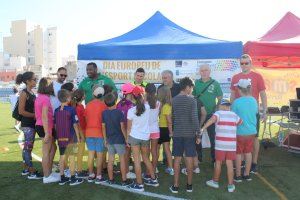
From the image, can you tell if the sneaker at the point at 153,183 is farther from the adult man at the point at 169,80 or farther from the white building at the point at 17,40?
the white building at the point at 17,40

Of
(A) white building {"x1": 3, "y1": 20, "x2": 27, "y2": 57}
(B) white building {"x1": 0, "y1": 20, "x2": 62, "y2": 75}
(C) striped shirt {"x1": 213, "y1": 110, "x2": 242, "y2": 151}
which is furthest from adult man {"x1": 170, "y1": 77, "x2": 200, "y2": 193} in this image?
(A) white building {"x1": 3, "y1": 20, "x2": 27, "y2": 57}

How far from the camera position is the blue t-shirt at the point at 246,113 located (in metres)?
5.96

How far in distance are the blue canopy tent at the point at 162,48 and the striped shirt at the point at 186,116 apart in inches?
86.5

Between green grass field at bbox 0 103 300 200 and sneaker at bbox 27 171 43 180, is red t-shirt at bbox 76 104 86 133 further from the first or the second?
sneaker at bbox 27 171 43 180

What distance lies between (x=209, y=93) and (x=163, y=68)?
127 cm

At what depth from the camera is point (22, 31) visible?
10969 cm

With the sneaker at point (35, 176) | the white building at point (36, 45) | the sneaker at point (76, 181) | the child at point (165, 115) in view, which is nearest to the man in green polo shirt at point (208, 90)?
the child at point (165, 115)

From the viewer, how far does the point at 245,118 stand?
5.98 metres

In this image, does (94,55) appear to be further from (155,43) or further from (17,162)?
(17,162)

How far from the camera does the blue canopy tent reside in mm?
7375

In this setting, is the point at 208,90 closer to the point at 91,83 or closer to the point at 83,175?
the point at 91,83

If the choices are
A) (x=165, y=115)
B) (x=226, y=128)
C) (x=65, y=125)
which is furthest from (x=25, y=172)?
(x=226, y=128)

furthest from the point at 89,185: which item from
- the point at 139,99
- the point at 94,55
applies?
the point at 94,55

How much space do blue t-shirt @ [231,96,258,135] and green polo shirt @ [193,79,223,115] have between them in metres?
0.77
